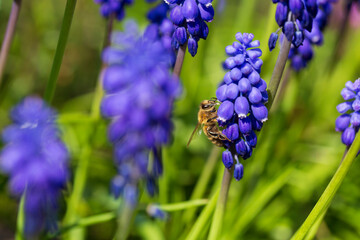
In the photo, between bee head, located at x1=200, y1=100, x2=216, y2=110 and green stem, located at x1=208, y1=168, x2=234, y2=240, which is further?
bee head, located at x1=200, y1=100, x2=216, y2=110

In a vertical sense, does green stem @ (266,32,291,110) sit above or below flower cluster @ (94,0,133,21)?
below

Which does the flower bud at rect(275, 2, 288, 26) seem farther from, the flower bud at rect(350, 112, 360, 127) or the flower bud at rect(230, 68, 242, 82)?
the flower bud at rect(350, 112, 360, 127)

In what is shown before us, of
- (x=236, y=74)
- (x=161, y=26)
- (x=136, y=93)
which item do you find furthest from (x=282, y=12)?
(x=136, y=93)

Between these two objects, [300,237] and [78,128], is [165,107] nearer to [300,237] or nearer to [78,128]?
[300,237]

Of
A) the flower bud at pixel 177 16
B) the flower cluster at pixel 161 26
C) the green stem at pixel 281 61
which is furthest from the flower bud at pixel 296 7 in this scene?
the flower cluster at pixel 161 26

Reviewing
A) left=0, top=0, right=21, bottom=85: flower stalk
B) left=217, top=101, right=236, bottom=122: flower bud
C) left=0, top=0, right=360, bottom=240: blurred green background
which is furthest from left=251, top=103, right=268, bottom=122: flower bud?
left=0, top=0, right=21, bottom=85: flower stalk

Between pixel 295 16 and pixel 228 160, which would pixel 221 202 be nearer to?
pixel 228 160
